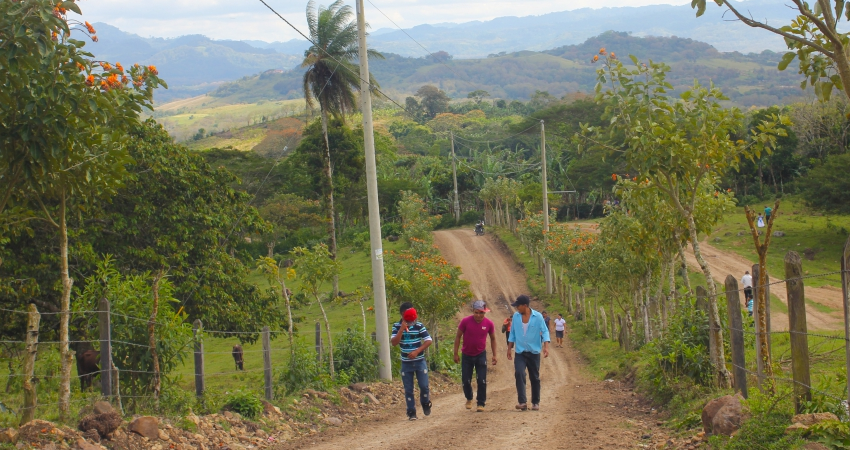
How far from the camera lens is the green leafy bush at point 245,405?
9.88 meters

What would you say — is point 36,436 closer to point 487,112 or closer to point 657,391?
point 657,391

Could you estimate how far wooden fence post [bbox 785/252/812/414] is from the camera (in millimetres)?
6605

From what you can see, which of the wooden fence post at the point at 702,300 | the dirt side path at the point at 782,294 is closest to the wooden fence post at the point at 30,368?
the wooden fence post at the point at 702,300

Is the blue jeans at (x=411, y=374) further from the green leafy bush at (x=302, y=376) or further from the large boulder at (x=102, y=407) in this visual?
the large boulder at (x=102, y=407)

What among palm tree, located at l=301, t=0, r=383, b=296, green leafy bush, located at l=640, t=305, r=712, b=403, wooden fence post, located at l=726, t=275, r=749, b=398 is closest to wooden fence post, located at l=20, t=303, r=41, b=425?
wooden fence post, located at l=726, t=275, r=749, b=398

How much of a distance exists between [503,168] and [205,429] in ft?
193

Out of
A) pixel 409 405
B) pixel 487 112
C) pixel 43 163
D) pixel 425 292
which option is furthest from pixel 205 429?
pixel 487 112

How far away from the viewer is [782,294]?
29.8m

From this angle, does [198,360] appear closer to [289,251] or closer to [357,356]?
[357,356]

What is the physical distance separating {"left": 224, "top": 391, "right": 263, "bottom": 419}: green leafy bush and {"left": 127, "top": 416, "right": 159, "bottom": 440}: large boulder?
166cm

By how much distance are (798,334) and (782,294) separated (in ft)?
84.6

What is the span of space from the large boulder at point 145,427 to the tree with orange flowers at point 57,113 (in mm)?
824

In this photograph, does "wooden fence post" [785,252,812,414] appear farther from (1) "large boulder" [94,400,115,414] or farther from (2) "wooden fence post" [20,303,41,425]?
(2) "wooden fence post" [20,303,41,425]

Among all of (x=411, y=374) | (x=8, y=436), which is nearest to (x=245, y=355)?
(x=411, y=374)
